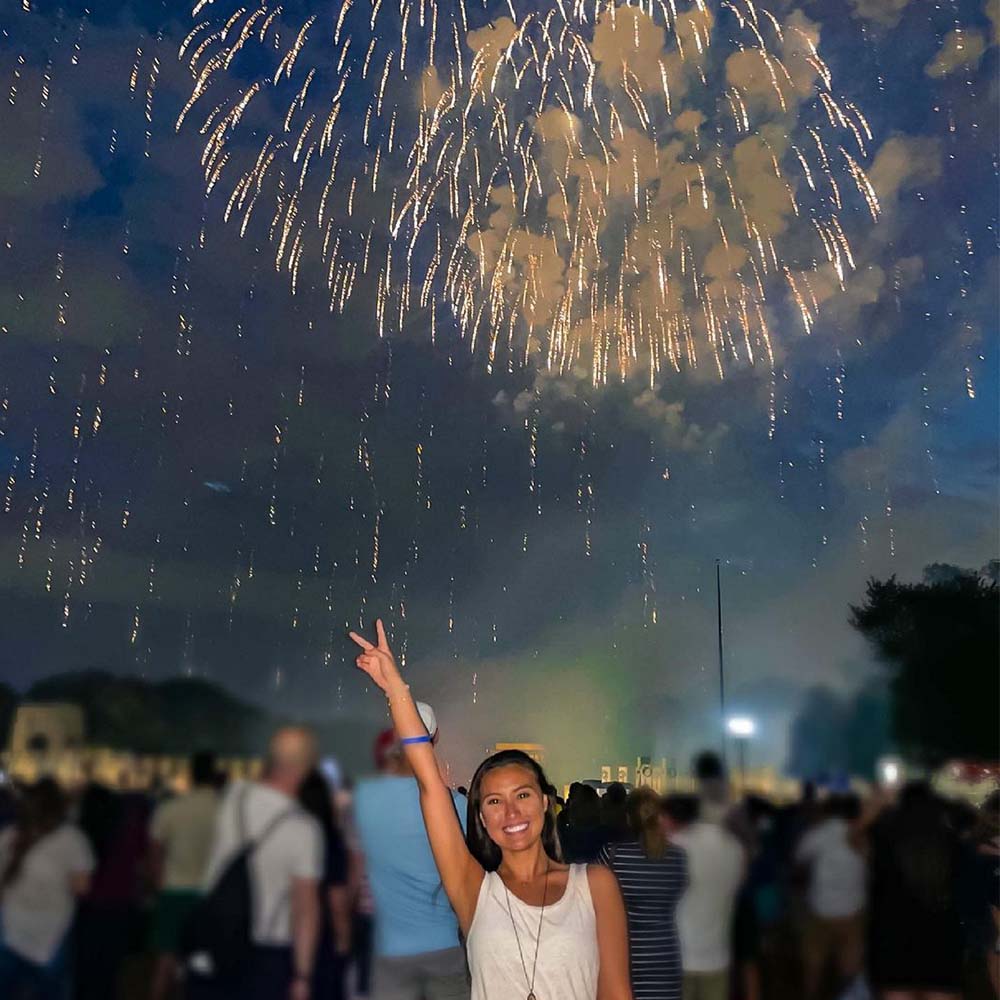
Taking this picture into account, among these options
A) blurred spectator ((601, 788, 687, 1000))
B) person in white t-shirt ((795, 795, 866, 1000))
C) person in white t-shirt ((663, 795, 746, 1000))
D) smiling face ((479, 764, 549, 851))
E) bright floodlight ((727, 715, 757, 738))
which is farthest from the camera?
bright floodlight ((727, 715, 757, 738))

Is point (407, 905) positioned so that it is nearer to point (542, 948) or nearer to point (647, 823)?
point (647, 823)

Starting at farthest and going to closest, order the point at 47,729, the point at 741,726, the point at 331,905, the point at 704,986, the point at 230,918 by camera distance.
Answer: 1. the point at 741,726
2. the point at 47,729
3. the point at 704,986
4. the point at 331,905
5. the point at 230,918

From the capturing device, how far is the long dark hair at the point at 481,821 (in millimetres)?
2943

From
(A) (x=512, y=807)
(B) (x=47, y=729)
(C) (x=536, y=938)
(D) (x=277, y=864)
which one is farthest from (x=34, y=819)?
(C) (x=536, y=938)

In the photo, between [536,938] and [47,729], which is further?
[47,729]

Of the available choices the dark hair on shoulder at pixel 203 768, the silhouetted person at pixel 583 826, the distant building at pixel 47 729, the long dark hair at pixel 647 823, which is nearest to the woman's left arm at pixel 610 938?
the long dark hair at pixel 647 823

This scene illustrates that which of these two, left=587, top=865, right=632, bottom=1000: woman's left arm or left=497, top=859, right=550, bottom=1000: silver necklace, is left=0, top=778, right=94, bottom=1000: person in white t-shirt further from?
left=587, top=865, right=632, bottom=1000: woman's left arm

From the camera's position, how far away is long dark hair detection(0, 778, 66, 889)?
473cm

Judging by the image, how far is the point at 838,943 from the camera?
6477 mm

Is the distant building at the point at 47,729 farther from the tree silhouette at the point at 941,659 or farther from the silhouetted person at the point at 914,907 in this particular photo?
the tree silhouette at the point at 941,659

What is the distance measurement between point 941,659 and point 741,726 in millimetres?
8035

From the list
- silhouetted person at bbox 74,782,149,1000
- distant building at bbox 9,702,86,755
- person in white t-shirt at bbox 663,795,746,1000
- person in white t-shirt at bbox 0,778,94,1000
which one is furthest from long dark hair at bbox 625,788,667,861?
distant building at bbox 9,702,86,755

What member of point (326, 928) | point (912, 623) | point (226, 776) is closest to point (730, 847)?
point (326, 928)

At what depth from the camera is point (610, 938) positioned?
108 inches
